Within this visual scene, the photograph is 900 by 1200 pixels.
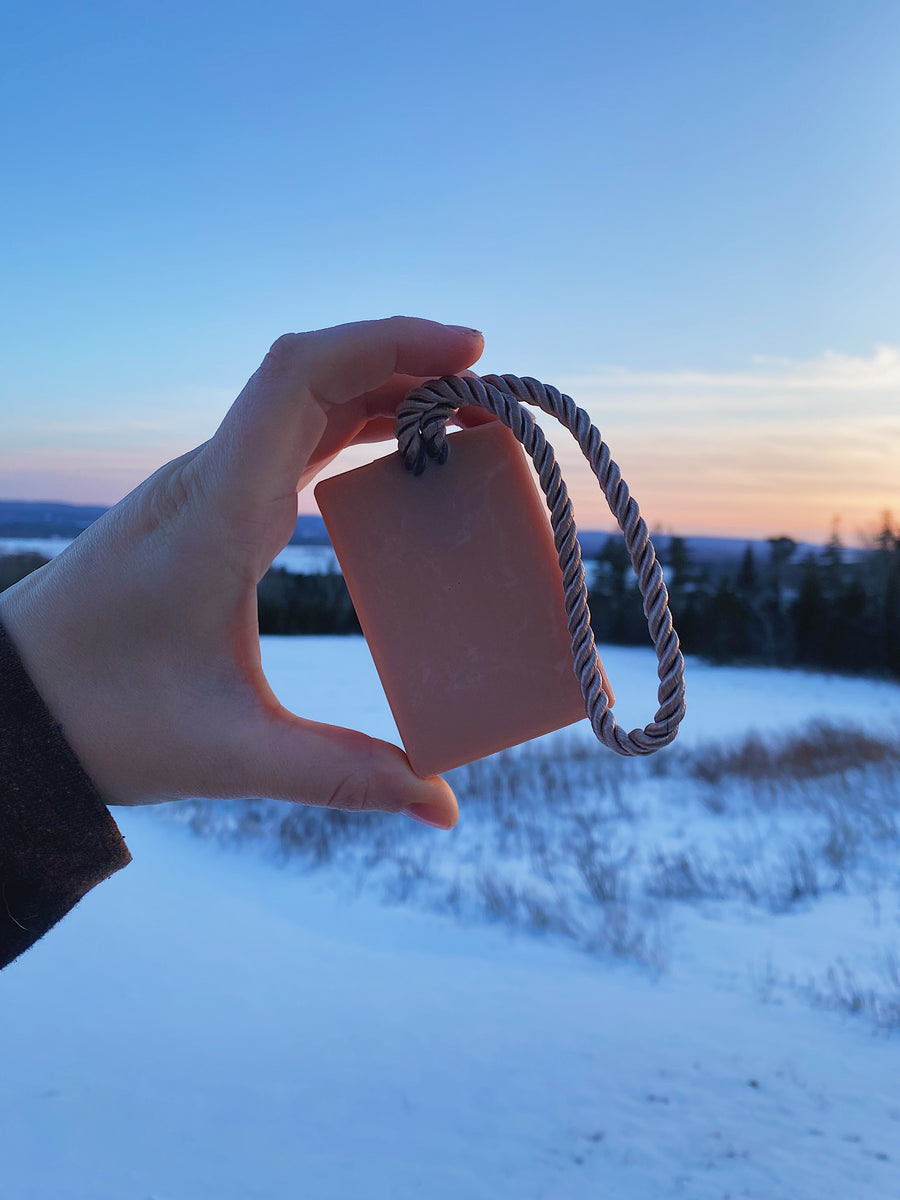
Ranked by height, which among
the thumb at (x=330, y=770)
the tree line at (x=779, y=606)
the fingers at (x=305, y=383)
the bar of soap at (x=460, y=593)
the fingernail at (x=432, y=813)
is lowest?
the tree line at (x=779, y=606)

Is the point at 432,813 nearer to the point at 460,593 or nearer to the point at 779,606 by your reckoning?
the point at 460,593

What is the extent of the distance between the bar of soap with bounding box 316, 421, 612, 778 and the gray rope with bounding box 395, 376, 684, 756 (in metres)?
0.04

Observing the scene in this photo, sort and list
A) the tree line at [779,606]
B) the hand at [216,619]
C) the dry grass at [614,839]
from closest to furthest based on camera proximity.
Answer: the hand at [216,619]
the dry grass at [614,839]
the tree line at [779,606]

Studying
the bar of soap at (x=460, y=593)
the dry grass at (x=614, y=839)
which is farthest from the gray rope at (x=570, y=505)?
the dry grass at (x=614, y=839)

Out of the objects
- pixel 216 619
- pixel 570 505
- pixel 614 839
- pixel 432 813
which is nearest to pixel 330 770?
pixel 432 813

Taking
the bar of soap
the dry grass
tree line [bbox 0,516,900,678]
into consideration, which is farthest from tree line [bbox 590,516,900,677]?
the bar of soap

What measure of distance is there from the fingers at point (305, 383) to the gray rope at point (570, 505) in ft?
0.27

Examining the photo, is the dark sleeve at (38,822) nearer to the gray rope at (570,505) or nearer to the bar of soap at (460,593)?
the bar of soap at (460,593)

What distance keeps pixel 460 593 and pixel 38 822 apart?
765 millimetres

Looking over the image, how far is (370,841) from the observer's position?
4414 mm

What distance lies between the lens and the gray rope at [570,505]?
115cm

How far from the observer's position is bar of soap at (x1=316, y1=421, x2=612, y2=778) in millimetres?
1295

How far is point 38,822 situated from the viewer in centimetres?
126

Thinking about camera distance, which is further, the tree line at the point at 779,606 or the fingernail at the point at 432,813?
the tree line at the point at 779,606
